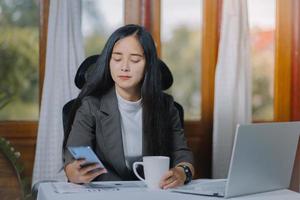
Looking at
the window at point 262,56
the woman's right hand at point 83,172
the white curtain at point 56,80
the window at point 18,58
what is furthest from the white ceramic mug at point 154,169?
the window at point 262,56

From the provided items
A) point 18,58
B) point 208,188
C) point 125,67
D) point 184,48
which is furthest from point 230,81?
point 208,188

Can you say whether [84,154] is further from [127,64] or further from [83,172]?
[127,64]

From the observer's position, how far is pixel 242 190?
146 cm

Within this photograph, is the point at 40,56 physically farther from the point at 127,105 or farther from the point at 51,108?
the point at 127,105

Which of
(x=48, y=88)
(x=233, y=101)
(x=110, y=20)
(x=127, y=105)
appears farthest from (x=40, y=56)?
(x=127, y=105)

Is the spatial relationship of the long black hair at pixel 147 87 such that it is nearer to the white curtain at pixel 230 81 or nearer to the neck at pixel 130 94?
the neck at pixel 130 94

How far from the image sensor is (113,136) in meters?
1.83

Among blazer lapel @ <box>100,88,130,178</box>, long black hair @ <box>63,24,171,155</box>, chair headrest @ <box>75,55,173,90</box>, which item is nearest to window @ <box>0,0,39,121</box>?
chair headrest @ <box>75,55,173,90</box>

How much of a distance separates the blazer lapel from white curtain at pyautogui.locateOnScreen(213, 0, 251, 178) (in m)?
1.59

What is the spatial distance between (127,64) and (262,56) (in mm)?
1995

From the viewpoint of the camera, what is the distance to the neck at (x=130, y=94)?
1857mm

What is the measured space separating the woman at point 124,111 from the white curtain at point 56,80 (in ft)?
3.77

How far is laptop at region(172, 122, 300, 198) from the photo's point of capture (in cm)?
136

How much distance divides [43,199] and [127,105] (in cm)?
52
